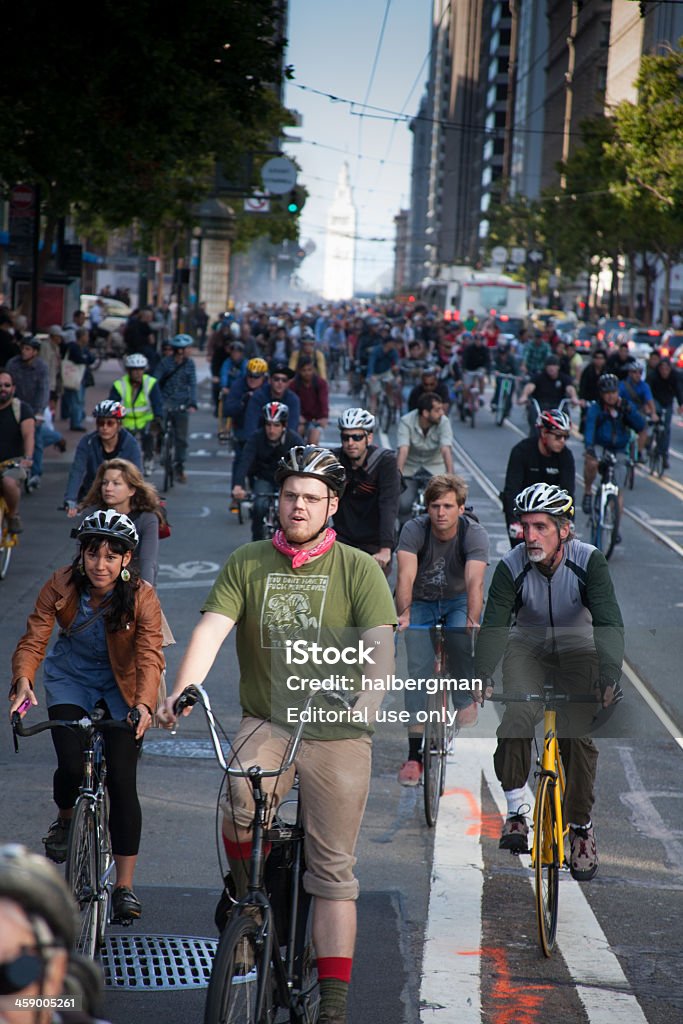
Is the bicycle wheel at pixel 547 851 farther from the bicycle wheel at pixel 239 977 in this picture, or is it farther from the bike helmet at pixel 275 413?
the bike helmet at pixel 275 413

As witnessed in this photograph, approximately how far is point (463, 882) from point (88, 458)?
5230mm

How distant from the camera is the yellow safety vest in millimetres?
17844

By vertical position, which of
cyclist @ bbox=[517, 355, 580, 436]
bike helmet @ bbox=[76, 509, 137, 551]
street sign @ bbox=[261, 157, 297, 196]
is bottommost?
bike helmet @ bbox=[76, 509, 137, 551]

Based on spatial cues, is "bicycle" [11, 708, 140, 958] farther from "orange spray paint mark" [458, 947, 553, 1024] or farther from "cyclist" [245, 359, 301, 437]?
"cyclist" [245, 359, 301, 437]

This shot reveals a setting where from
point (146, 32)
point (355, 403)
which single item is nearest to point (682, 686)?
point (146, 32)

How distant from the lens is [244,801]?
4.61m

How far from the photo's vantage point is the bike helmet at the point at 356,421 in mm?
10430

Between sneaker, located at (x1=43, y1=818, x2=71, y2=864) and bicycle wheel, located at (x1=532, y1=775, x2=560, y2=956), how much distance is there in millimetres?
1796

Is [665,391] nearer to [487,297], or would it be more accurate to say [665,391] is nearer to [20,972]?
[20,972]

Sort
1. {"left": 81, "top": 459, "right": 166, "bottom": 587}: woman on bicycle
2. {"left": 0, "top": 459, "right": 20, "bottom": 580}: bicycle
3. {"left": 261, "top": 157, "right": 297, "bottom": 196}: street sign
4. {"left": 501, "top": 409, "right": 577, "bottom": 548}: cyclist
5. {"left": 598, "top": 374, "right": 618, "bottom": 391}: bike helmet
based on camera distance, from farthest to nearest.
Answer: {"left": 261, "top": 157, "right": 297, "bottom": 196}: street sign
{"left": 598, "top": 374, "right": 618, "bottom": 391}: bike helmet
{"left": 0, "top": 459, "right": 20, "bottom": 580}: bicycle
{"left": 501, "top": 409, "right": 577, "bottom": 548}: cyclist
{"left": 81, "top": 459, "right": 166, "bottom": 587}: woman on bicycle

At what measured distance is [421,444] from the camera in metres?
13.9

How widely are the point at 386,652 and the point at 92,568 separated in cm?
162

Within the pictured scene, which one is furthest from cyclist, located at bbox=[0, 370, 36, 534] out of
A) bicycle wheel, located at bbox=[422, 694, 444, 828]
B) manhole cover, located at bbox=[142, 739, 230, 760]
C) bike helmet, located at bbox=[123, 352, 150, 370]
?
bicycle wheel, located at bbox=[422, 694, 444, 828]

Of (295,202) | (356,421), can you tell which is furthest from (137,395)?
(295,202)
